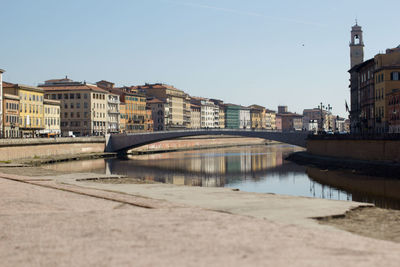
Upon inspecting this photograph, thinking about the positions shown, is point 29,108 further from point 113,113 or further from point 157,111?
point 157,111

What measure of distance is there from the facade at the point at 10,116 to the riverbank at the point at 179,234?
73143 mm

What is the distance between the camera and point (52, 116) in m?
114

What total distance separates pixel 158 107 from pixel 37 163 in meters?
110

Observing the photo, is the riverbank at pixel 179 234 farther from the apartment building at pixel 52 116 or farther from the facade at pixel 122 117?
the facade at pixel 122 117

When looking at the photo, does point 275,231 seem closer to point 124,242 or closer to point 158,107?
point 124,242

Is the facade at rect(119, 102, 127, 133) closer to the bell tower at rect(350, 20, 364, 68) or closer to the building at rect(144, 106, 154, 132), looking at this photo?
the building at rect(144, 106, 154, 132)

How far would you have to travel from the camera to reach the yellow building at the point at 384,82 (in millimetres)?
75875

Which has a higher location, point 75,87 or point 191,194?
point 75,87

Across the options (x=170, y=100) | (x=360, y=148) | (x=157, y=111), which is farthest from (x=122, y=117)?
(x=360, y=148)

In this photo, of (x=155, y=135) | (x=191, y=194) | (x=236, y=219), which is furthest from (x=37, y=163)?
(x=236, y=219)

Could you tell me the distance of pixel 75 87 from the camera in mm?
125500

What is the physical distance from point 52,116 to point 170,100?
70253mm

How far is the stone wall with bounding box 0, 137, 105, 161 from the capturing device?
227ft

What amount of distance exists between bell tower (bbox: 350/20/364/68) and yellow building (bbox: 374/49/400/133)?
47.9m
